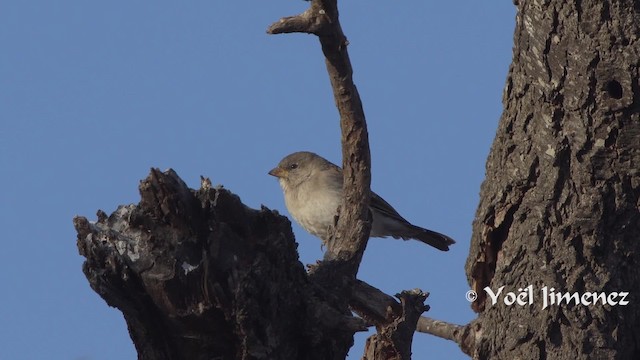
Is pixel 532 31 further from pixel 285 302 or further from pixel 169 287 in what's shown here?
pixel 169 287

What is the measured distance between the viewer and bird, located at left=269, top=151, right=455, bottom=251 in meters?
11.5

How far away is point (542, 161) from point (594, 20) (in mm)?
726

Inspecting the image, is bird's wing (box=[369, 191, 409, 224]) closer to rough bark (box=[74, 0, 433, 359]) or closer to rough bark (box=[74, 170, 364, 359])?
rough bark (box=[74, 0, 433, 359])

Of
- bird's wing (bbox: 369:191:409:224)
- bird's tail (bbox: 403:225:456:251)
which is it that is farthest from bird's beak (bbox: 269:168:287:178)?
bird's tail (bbox: 403:225:456:251)

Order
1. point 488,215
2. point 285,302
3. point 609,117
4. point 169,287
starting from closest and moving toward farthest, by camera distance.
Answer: point 169,287 → point 285,302 → point 609,117 → point 488,215

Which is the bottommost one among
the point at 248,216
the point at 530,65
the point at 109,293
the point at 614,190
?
the point at 109,293

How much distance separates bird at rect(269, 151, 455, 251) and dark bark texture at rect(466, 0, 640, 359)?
5.28 meters

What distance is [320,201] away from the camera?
37.9 ft

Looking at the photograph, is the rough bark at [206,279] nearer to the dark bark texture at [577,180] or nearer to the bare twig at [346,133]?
the bare twig at [346,133]

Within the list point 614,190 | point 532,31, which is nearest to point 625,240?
point 614,190

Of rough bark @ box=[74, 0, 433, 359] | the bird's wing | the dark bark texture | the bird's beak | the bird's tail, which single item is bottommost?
rough bark @ box=[74, 0, 433, 359]

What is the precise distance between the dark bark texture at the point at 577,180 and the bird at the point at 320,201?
5.28 metres

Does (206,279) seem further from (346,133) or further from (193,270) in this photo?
(346,133)

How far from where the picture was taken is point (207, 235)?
193 inches
